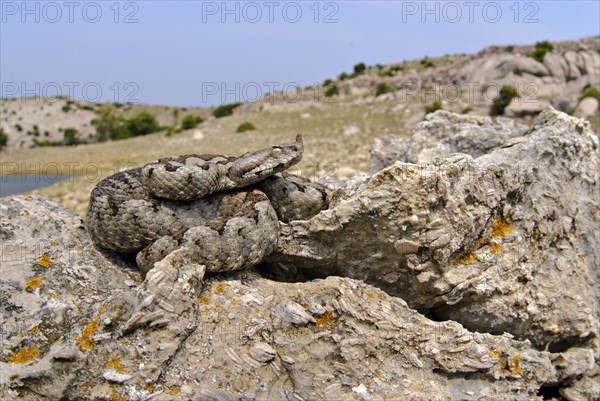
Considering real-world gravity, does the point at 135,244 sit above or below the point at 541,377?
above

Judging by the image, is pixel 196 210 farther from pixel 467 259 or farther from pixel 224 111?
pixel 224 111

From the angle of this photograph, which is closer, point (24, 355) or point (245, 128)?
point (24, 355)

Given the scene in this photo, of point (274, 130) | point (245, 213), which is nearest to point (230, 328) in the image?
point (245, 213)

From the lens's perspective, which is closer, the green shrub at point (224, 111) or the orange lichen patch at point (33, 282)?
the orange lichen patch at point (33, 282)

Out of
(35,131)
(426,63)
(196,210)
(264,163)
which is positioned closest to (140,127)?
(35,131)

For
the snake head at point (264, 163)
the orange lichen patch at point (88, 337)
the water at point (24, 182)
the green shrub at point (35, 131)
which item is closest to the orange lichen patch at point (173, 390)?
the orange lichen patch at point (88, 337)

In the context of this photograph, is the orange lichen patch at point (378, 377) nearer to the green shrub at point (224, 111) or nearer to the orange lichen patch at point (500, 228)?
the orange lichen patch at point (500, 228)

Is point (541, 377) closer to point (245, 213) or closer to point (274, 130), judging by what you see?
point (245, 213)
